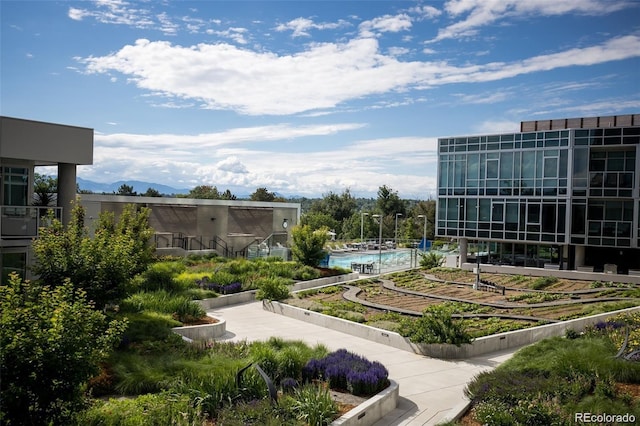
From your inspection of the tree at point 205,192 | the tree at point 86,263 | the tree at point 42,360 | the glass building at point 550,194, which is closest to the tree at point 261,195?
the tree at point 205,192

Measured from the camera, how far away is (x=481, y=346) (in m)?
14.9

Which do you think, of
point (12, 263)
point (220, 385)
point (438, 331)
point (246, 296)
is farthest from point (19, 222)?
point (438, 331)

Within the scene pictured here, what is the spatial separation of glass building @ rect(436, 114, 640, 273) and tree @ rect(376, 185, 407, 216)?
115ft

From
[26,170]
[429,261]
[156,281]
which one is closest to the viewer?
[26,170]

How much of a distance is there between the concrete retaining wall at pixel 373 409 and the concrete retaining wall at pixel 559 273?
1946cm

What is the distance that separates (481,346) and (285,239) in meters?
23.7

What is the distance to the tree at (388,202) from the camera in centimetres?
6838

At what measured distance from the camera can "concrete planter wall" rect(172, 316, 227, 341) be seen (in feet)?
49.2

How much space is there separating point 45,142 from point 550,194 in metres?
24.5

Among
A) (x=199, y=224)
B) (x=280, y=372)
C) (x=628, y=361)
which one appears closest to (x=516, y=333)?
(x=628, y=361)

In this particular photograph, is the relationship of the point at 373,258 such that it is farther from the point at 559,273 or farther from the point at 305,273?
the point at 559,273

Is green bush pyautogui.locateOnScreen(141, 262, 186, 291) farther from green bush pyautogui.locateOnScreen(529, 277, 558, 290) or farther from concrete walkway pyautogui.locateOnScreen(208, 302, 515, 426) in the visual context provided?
green bush pyautogui.locateOnScreen(529, 277, 558, 290)

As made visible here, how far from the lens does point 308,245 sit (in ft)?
94.0

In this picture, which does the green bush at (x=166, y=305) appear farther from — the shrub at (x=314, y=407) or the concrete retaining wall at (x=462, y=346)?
the shrub at (x=314, y=407)
